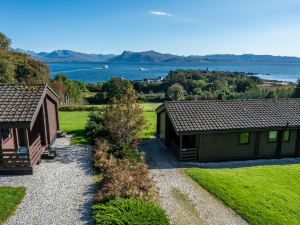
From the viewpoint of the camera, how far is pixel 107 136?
22.1 meters

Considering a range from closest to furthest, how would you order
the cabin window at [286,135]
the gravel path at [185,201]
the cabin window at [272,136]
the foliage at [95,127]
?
the gravel path at [185,201], the cabin window at [272,136], the cabin window at [286,135], the foliage at [95,127]

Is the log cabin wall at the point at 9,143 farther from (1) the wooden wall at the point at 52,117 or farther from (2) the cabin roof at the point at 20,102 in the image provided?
(1) the wooden wall at the point at 52,117

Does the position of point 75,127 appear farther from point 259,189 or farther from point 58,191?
point 259,189

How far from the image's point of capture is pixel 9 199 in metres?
13.0

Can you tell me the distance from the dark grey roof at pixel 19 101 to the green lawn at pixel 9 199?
3.66m

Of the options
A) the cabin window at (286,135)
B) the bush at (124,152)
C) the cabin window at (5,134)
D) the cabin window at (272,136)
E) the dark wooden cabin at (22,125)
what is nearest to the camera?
the dark wooden cabin at (22,125)

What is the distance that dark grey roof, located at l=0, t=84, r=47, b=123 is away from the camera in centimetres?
1575

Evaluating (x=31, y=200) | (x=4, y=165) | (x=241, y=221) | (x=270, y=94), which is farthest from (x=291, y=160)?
(x=270, y=94)

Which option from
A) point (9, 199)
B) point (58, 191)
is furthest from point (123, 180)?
point (9, 199)

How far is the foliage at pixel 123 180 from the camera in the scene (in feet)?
42.5

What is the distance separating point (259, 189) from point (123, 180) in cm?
717

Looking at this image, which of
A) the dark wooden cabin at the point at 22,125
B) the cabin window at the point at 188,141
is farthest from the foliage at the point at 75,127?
the cabin window at the point at 188,141

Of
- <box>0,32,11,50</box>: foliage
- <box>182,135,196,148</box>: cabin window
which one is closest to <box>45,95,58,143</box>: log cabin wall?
<box>182,135,196,148</box>: cabin window

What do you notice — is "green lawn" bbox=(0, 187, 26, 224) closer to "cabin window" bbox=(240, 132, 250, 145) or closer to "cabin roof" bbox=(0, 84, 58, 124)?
"cabin roof" bbox=(0, 84, 58, 124)
